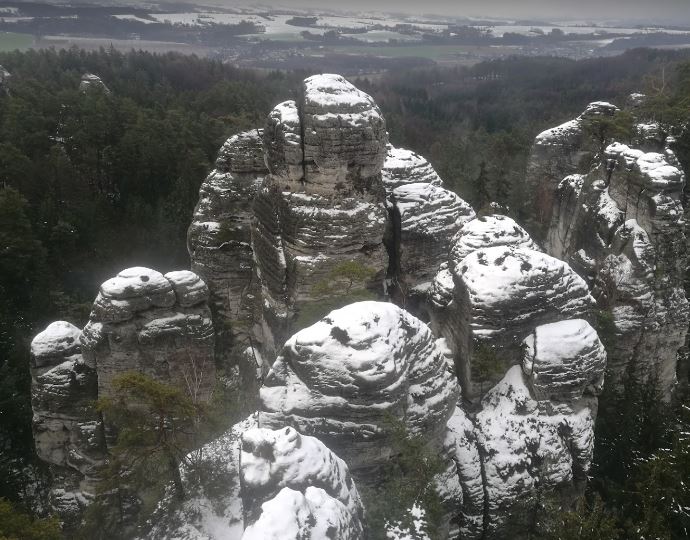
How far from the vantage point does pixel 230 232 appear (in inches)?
846

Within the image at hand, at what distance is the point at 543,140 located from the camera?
34125mm

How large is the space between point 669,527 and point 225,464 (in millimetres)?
10938

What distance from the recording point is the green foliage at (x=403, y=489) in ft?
33.2

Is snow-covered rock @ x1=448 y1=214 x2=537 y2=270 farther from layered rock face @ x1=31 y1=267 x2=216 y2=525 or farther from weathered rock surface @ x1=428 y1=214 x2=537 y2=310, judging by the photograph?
layered rock face @ x1=31 y1=267 x2=216 y2=525

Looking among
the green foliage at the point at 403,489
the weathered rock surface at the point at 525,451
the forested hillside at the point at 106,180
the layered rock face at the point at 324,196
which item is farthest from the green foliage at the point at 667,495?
the layered rock face at the point at 324,196

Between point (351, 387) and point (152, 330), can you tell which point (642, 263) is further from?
point (152, 330)

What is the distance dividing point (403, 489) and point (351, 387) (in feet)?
7.84

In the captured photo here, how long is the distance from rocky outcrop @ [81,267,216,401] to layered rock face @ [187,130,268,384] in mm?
3006

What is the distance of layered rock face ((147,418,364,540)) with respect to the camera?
7.40 meters

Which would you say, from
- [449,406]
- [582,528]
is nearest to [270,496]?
[449,406]

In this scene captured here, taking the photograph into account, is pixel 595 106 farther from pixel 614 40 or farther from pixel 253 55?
pixel 614 40

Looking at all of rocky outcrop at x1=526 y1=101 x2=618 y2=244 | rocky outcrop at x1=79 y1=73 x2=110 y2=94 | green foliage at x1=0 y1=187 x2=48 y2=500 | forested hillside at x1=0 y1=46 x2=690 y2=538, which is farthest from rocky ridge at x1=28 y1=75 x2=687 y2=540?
rocky outcrop at x1=79 y1=73 x2=110 y2=94

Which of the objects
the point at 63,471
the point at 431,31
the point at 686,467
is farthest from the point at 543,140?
the point at 431,31

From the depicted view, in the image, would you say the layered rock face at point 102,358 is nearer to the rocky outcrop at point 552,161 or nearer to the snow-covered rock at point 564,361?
the snow-covered rock at point 564,361
